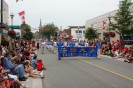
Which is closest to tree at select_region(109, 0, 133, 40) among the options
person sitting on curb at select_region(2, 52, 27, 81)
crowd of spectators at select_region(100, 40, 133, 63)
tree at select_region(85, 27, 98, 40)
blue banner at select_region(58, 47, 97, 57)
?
crowd of spectators at select_region(100, 40, 133, 63)

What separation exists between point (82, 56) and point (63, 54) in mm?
2138

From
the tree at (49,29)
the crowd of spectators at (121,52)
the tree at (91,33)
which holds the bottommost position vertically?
the crowd of spectators at (121,52)

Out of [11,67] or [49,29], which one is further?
[49,29]

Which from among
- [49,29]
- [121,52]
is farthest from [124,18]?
[49,29]

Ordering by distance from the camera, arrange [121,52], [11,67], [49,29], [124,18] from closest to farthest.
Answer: [11,67], [121,52], [124,18], [49,29]

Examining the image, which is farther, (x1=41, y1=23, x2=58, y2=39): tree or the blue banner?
(x1=41, y1=23, x2=58, y2=39): tree

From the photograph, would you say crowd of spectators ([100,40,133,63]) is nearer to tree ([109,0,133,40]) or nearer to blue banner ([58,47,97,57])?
blue banner ([58,47,97,57])

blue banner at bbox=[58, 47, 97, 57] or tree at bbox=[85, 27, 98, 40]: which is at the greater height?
tree at bbox=[85, 27, 98, 40]

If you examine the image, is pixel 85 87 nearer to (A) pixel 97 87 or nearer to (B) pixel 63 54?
(A) pixel 97 87

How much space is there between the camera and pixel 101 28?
179 ft

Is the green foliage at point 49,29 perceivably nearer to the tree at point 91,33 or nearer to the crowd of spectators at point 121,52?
the tree at point 91,33

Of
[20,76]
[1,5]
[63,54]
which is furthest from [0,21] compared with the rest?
[20,76]

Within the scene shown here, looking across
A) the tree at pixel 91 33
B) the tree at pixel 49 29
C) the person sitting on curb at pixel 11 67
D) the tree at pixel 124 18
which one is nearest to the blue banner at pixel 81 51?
the tree at pixel 124 18

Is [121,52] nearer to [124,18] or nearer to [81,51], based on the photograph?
[81,51]
